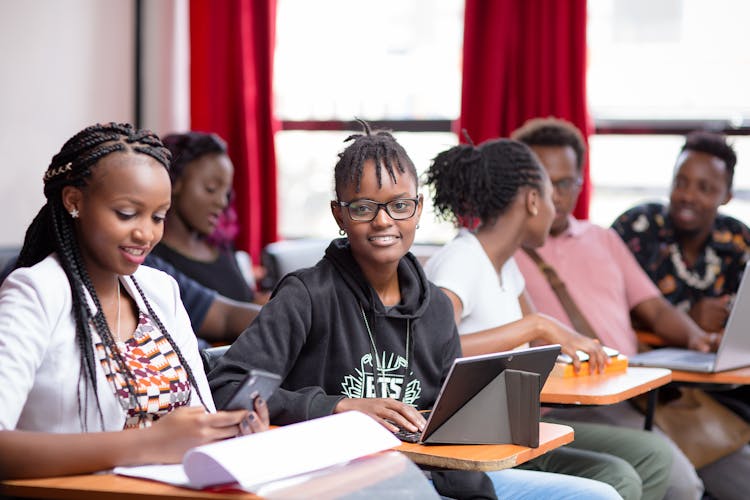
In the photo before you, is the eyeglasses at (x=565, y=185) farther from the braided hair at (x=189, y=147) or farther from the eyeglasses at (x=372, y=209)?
the eyeglasses at (x=372, y=209)

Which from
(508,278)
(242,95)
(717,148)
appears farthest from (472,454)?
(242,95)

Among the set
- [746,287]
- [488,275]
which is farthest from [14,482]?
[746,287]

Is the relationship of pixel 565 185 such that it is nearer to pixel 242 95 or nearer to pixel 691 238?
pixel 691 238

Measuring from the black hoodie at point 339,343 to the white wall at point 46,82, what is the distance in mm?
2868

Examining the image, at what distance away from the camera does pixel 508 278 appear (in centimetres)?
300

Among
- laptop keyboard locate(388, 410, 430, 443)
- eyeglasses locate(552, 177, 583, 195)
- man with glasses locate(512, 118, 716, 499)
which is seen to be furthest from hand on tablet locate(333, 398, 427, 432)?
eyeglasses locate(552, 177, 583, 195)

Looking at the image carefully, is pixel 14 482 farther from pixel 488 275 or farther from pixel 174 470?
pixel 488 275

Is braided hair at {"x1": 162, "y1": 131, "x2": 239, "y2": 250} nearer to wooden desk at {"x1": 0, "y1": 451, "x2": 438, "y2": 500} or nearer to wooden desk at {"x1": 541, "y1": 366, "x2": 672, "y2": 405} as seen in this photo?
wooden desk at {"x1": 541, "y1": 366, "x2": 672, "y2": 405}

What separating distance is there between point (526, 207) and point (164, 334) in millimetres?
1365

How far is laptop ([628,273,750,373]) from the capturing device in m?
2.97

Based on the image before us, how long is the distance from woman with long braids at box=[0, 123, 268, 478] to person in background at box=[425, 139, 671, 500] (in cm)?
103

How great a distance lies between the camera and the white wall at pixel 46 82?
4.84 meters

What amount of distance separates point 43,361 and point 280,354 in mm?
539

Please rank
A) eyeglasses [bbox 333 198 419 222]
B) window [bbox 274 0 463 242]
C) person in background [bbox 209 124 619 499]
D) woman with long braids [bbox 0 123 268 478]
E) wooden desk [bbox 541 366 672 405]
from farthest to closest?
window [bbox 274 0 463 242] < wooden desk [bbox 541 366 672 405] < eyeglasses [bbox 333 198 419 222] < person in background [bbox 209 124 619 499] < woman with long braids [bbox 0 123 268 478]
